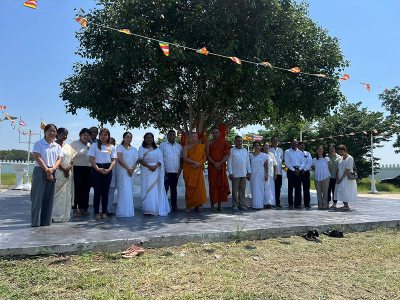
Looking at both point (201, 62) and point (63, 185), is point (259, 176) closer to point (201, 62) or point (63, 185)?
point (201, 62)

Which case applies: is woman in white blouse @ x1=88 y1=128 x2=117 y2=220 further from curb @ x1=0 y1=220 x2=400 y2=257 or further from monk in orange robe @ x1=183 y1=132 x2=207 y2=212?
curb @ x1=0 y1=220 x2=400 y2=257

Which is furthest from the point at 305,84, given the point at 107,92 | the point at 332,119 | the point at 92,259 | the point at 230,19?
the point at 332,119

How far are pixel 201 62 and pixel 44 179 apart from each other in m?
4.97

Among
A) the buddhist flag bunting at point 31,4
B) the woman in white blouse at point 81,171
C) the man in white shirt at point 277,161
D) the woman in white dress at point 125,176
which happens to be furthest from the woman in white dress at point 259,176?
the buddhist flag bunting at point 31,4

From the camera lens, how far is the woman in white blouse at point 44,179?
16.8 feet

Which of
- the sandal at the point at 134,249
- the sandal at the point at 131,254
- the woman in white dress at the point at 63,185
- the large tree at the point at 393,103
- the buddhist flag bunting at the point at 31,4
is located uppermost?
the large tree at the point at 393,103

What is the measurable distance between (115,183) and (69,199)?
105 centimetres

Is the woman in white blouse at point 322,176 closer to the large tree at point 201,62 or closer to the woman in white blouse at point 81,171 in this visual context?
the large tree at point 201,62

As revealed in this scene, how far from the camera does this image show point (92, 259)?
3.69 metres

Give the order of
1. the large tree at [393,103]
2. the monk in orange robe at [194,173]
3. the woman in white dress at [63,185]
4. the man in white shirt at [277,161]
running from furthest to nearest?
the large tree at [393,103]
the man in white shirt at [277,161]
the monk in orange robe at [194,173]
the woman in white dress at [63,185]

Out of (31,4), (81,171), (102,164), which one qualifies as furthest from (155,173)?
(31,4)

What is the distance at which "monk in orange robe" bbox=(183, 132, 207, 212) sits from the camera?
23.3ft

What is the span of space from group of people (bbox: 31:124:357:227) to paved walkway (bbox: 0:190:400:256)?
41cm

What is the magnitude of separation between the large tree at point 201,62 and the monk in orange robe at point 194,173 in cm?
229
